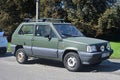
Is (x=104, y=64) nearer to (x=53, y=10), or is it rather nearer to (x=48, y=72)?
(x=48, y=72)

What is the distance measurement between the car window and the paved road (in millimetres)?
1211

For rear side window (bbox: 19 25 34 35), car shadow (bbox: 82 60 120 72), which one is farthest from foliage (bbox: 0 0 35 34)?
car shadow (bbox: 82 60 120 72)

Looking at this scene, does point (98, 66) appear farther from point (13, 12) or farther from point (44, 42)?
point (13, 12)

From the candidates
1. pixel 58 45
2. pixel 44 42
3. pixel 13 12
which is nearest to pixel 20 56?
pixel 44 42

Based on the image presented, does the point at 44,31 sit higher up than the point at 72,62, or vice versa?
the point at 44,31

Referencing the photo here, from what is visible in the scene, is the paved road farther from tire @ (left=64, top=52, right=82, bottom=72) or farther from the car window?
the car window

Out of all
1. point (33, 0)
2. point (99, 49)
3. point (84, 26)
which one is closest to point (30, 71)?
point (99, 49)

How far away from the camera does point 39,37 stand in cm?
1223

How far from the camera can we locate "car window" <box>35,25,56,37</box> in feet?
38.9

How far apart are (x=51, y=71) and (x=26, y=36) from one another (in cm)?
222

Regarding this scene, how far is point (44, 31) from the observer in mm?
12188

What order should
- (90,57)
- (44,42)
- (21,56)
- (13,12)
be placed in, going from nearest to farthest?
(90,57)
(44,42)
(21,56)
(13,12)

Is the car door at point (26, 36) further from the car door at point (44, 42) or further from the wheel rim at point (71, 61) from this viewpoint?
the wheel rim at point (71, 61)

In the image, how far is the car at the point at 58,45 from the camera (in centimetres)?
1088
